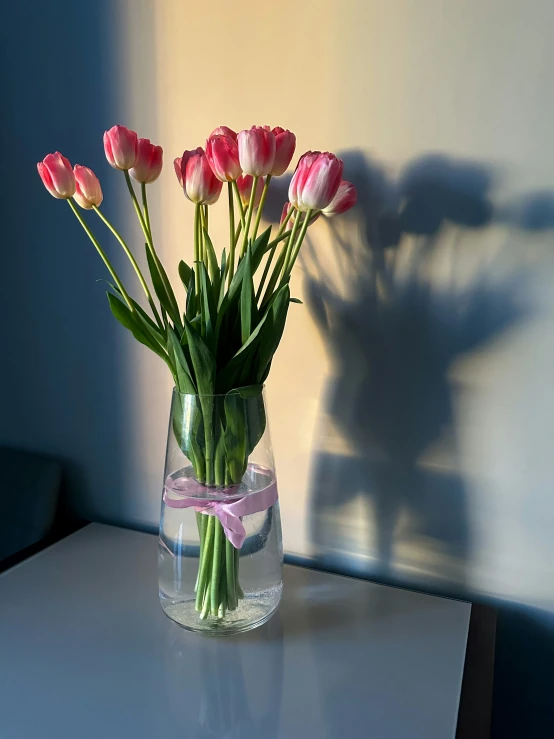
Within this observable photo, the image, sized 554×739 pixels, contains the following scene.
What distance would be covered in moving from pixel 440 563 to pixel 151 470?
0.46 metres

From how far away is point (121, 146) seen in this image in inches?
25.6

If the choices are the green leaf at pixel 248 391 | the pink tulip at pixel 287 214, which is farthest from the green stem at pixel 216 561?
the pink tulip at pixel 287 214

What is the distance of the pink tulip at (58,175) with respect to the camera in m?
0.66

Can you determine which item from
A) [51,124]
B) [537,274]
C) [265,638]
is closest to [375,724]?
[265,638]

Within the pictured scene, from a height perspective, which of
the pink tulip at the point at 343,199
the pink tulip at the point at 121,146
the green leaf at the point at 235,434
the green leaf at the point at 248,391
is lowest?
the green leaf at the point at 235,434

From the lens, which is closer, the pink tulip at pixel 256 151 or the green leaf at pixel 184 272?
the pink tulip at pixel 256 151

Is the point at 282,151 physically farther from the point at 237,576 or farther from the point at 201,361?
the point at 237,576

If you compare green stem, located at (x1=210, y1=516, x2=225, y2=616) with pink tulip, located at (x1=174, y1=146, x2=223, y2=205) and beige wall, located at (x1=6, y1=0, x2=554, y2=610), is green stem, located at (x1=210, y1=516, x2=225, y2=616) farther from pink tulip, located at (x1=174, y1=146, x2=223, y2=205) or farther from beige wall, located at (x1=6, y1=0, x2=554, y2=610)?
pink tulip, located at (x1=174, y1=146, x2=223, y2=205)

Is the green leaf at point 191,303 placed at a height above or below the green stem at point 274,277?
below

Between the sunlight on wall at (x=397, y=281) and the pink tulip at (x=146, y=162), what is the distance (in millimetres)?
145

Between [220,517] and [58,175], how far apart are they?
0.42m

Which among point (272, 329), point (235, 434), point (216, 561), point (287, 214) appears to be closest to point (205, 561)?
point (216, 561)

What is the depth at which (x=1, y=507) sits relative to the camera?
3.25 ft

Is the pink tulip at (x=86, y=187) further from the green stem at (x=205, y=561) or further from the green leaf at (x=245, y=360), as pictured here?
the green stem at (x=205, y=561)
